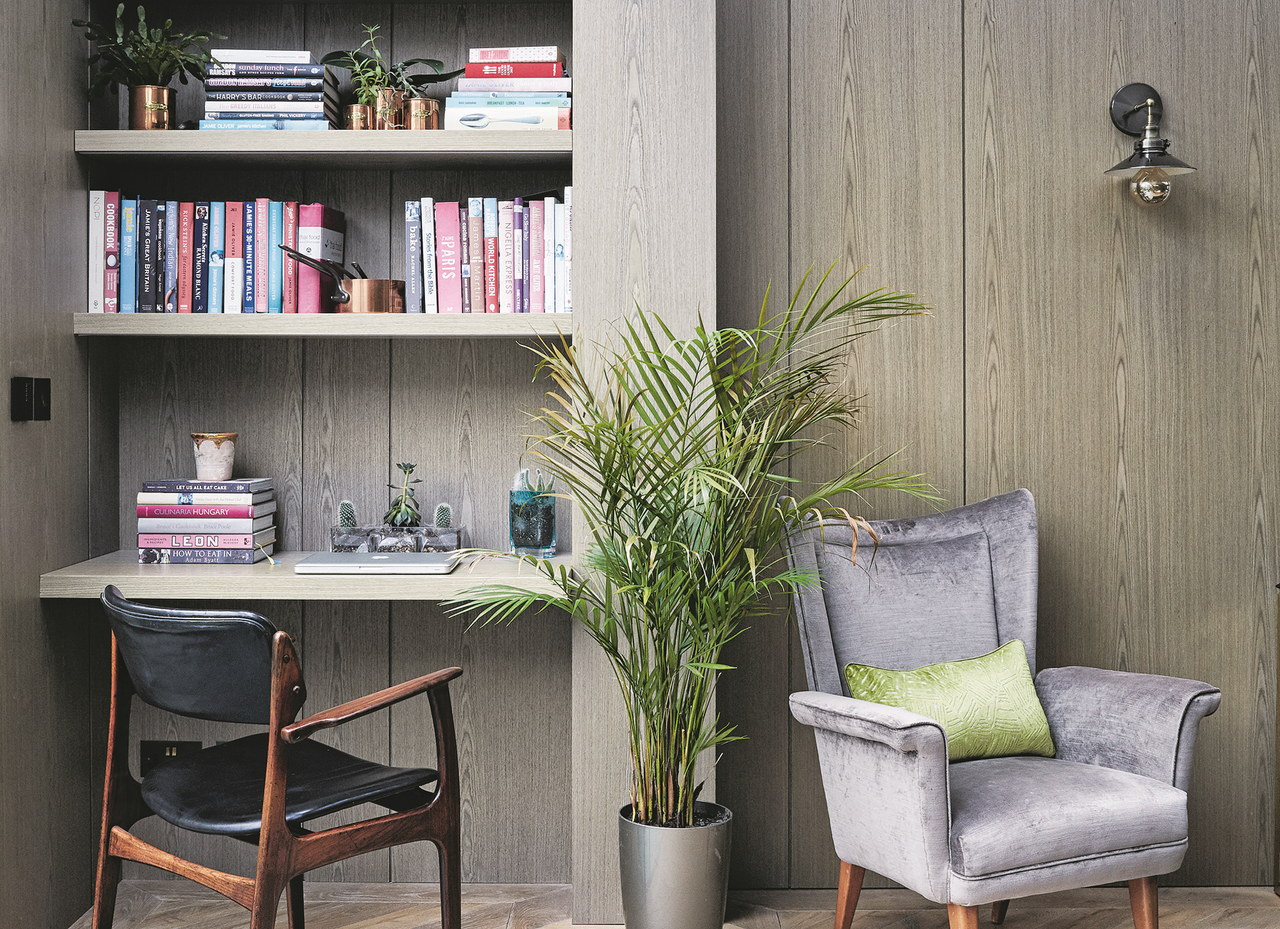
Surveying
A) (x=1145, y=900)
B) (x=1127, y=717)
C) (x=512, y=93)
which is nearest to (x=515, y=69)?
(x=512, y=93)

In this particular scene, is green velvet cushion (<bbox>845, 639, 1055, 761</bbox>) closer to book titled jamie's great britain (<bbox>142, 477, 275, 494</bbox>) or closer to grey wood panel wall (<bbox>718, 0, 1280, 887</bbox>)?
grey wood panel wall (<bbox>718, 0, 1280, 887</bbox>)

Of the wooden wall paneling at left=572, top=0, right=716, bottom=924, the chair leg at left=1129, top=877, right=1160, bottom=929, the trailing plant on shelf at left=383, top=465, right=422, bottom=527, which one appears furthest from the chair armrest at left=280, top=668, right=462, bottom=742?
the chair leg at left=1129, top=877, right=1160, bottom=929

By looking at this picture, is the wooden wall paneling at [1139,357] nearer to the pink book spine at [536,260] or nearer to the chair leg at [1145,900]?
the chair leg at [1145,900]

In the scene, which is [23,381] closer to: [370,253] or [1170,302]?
[370,253]

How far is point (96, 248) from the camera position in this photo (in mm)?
2436

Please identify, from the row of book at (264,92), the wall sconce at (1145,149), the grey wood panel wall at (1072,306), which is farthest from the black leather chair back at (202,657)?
the wall sconce at (1145,149)

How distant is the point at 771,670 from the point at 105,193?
1.98 metres

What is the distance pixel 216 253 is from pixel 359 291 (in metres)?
0.35

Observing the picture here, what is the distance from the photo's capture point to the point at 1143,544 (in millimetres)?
2695

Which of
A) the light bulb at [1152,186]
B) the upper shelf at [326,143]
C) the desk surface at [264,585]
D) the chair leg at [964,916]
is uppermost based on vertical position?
the upper shelf at [326,143]

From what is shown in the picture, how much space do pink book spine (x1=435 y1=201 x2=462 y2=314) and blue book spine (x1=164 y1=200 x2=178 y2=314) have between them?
2.02 feet

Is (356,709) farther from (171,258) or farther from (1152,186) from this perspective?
(1152,186)

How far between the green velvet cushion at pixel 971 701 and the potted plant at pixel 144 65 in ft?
6.74

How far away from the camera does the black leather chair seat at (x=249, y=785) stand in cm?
172
